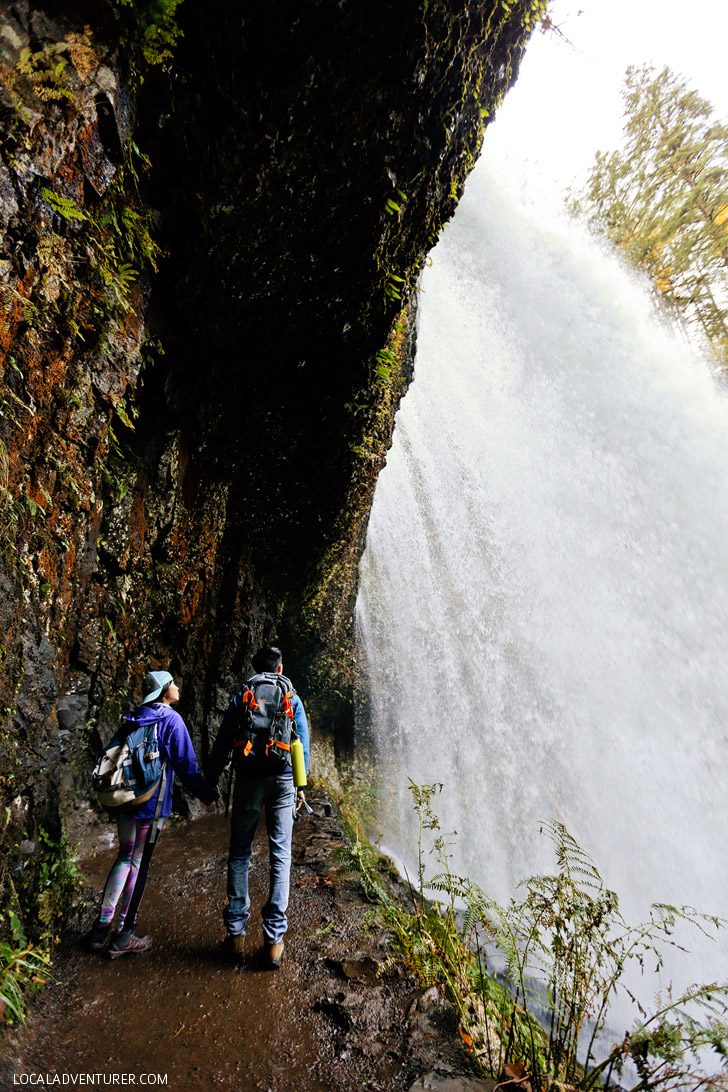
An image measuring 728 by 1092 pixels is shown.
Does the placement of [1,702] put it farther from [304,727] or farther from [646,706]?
[646,706]

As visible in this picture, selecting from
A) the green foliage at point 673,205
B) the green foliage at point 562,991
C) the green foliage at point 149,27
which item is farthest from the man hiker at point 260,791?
the green foliage at point 673,205

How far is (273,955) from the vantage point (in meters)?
2.99

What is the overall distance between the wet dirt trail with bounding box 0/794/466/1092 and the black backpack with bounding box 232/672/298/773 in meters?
1.15

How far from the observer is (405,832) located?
465 inches

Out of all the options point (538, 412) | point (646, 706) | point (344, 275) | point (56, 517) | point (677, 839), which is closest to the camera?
point (56, 517)

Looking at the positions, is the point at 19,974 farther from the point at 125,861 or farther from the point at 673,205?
the point at 673,205

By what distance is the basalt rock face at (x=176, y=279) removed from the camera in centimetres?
272

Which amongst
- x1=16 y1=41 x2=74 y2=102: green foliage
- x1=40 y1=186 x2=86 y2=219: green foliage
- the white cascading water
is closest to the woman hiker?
x1=40 y1=186 x2=86 y2=219: green foliage

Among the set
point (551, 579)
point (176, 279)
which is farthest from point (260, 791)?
point (551, 579)

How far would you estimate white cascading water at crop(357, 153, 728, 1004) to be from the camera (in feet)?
38.6

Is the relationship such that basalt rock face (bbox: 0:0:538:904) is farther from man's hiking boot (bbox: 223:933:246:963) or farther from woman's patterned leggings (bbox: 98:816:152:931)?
man's hiking boot (bbox: 223:933:246:963)

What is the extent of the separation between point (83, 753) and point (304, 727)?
238 centimetres

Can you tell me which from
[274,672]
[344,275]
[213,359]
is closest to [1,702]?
[274,672]

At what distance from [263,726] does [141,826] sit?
0.93 m
